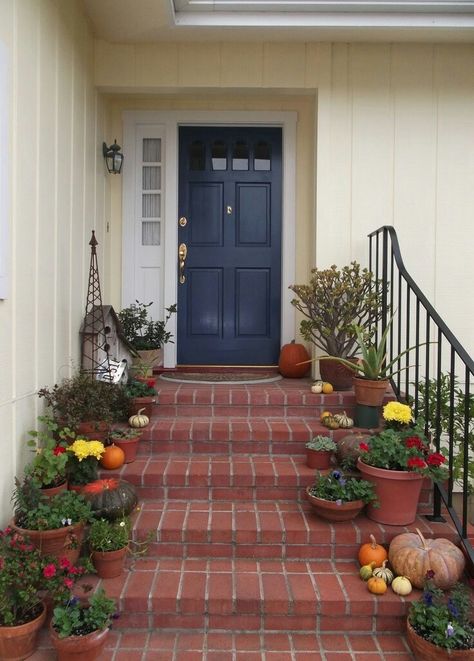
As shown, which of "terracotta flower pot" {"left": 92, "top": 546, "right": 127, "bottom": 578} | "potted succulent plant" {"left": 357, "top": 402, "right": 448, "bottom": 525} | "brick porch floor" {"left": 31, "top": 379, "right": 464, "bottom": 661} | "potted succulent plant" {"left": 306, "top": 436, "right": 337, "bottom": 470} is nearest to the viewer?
"brick porch floor" {"left": 31, "top": 379, "right": 464, "bottom": 661}

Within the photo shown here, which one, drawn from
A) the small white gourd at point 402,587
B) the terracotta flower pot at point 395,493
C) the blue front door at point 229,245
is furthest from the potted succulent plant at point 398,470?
the blue front door at point 229,245

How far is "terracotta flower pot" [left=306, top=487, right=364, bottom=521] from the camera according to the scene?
2545mm

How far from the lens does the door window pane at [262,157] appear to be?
4438mm

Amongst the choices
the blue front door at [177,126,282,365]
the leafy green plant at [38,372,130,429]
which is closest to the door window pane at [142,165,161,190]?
the blue front door at [177,126,282,365]

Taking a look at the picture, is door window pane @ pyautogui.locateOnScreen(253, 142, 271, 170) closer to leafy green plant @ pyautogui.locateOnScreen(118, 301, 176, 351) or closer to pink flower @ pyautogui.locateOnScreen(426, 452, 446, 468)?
leafy green plant @ pyautogui.locateOnScreen(118, 301, 176, 351)

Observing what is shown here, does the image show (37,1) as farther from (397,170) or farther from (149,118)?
(397,170)

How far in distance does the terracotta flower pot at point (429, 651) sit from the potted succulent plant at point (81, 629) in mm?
1162

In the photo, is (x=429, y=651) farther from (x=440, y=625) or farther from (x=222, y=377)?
(x=222, y=377)

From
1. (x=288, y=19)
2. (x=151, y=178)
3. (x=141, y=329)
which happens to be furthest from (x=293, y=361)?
(x=288, y=19)

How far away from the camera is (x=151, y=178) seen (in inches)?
175

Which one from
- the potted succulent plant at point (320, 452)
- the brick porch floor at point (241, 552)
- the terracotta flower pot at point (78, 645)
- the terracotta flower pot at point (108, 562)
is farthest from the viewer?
the potted succulent plant at point (320, 452)

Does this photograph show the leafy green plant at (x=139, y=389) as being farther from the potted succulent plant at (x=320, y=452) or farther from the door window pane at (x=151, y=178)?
the door window pane at (x=151, y=178)

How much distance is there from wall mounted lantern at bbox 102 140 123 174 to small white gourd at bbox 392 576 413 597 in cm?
338

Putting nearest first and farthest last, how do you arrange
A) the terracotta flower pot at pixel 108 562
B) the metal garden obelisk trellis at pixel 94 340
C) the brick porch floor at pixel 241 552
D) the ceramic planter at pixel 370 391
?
1. the brick porch floor at pixel 241 552
2. the terracotta flower pot at pixel 108 562
3. the ceramic planter at pixel 370 391
4. the metal garden obelisk trellis at pixel 94 340
